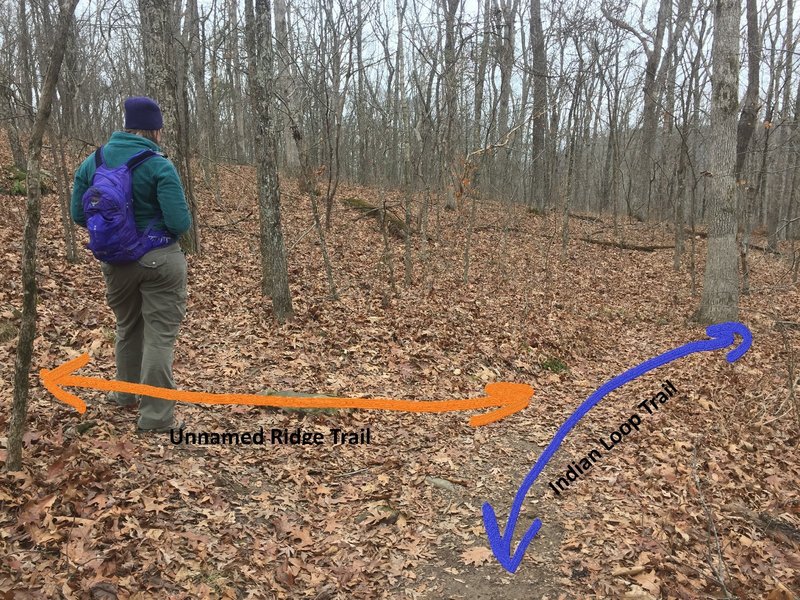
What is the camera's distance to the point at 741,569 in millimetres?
3787

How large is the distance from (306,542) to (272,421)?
1616 millimetres

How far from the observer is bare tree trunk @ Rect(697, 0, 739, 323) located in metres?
8.75

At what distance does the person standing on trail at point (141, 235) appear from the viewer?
12.4 feet

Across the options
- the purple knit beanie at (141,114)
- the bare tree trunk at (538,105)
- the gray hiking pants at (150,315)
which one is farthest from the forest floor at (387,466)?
the bare tree trunk at (538,105)

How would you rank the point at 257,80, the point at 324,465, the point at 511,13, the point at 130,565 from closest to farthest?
1. the point at 130,565
2. the point at 324,465
3. the point at 257,80
4. the point at 511,13

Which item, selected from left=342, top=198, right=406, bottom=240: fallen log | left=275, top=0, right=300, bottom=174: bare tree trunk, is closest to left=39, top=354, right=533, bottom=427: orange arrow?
left=342, top=198, right=406, bottom=240: fallen log

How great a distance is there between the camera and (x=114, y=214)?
12.3 ft

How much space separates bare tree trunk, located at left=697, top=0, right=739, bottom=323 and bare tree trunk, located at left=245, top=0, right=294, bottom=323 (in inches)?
286

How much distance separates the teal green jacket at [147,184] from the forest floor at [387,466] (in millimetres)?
1755

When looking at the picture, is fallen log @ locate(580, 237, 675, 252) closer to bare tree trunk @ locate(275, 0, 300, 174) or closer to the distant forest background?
the distant forest background

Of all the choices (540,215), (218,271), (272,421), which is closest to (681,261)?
(540,215)

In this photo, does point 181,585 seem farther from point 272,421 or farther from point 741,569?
point 741,569

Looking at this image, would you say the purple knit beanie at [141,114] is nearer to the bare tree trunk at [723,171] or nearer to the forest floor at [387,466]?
the forest floor at [387,466]

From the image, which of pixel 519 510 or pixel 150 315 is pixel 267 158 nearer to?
pixel 150 315
